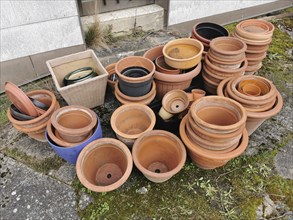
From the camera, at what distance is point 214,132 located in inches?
78.4

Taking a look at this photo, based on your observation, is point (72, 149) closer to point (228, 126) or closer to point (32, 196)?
point (32, 196)

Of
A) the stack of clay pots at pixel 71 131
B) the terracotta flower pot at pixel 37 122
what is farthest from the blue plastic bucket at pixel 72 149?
the terracotta flower pot at pixel 37 122

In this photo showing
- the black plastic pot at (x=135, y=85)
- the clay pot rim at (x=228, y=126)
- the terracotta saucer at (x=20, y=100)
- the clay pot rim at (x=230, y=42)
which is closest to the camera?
the clay pot rim at (x=228, y=126)

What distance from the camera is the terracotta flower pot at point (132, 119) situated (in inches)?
93.0

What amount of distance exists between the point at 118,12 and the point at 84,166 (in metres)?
2.51

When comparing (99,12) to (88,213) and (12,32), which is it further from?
(88,213)

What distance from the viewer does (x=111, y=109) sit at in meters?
2.97

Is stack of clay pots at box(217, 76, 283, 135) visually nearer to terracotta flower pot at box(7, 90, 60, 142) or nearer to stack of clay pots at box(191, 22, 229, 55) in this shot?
stack of clay pots at box(191, 22, 229, 55)

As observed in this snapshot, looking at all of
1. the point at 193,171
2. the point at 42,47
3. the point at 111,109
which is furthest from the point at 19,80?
the point at 193,171

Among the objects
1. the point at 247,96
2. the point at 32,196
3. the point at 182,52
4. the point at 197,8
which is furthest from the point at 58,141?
the point at 197,8

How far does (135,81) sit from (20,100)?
1094 mm

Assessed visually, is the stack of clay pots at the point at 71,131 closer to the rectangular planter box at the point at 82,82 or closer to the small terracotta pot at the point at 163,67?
the rectangular planter box at the point at 82,82

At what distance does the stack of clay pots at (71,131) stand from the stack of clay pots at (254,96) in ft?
4.45

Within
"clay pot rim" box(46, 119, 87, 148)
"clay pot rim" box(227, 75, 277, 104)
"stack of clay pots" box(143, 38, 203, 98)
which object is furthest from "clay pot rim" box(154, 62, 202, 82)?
"clay pot rim" box(46, 119, 87, 148)
